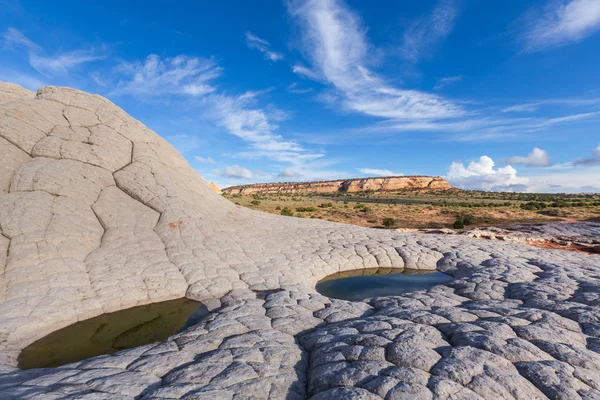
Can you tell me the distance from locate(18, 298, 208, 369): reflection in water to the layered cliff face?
97.3 metres

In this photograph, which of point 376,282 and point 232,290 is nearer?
point 232,290

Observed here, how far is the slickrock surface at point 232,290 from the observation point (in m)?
3.79

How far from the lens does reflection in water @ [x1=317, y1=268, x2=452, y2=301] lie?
8.80 m

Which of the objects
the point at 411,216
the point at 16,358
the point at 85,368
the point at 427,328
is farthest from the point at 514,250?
the point at 411,216

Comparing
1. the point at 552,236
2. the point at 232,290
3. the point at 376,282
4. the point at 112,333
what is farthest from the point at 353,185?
the point at 112,333

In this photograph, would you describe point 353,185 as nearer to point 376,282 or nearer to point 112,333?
point 376,282

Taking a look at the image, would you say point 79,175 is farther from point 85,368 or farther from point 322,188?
point 322,188

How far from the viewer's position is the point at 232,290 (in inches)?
312

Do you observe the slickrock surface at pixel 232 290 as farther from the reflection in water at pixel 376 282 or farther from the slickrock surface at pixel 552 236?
the slickrock surface at pixel 552 236

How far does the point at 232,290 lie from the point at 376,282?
14.6 feet

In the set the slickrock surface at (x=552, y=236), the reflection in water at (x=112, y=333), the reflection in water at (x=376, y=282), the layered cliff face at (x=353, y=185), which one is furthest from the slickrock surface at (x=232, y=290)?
the layered cliff face at (x=353, y=185)

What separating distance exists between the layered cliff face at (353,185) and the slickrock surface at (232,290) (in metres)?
92.7

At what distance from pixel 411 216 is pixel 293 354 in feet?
97.9

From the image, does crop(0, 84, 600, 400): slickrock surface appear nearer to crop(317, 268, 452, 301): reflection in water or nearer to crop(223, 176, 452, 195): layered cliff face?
crop(317, 268, 452, 301): reflection in water
